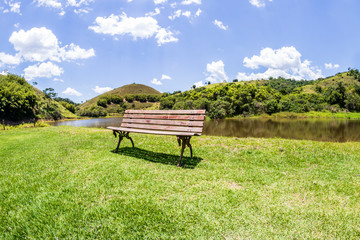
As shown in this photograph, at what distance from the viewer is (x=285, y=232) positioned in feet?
10.3

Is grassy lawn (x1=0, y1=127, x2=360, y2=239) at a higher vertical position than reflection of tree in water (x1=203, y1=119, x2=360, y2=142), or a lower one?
lower

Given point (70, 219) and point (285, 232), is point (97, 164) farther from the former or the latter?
point (285, 232)

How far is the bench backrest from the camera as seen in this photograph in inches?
260

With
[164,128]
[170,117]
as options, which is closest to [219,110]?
[170,117]

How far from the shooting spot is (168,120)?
7.43 meters

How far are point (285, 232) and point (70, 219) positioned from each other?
386 centimetres

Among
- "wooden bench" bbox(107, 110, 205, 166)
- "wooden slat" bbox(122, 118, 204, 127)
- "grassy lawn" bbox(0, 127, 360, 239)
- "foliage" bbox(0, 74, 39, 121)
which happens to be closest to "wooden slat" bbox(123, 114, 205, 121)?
"wooden bench" bbox(107, 110, 205, 166)

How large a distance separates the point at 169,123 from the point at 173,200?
3714mm

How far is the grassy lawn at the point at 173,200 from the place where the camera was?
3.14 meters

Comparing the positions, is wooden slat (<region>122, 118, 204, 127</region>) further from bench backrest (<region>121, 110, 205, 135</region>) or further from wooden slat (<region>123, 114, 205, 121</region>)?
wooden slat (<region>123, 114, 205, 121</region>)

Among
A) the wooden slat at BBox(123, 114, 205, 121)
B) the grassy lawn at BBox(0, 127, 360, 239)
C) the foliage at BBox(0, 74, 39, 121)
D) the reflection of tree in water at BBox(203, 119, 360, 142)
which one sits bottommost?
the grassy lawn at BBox(0, 127, 360, 239)

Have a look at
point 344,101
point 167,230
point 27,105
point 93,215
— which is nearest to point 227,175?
point 167,230

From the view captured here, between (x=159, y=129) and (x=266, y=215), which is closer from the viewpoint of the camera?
(x=266, y=215)

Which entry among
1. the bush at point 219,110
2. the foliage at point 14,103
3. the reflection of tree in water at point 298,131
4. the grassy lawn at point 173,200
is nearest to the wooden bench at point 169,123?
the grassy lawn at point 173,200
